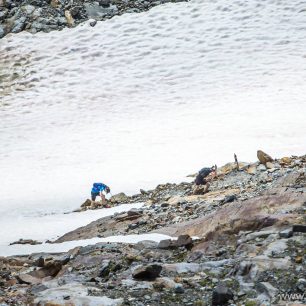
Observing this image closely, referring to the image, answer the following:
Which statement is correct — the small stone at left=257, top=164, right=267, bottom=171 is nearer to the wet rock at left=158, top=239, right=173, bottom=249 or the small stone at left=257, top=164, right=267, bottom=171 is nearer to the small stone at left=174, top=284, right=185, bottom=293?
the wet rock at left=158, top=239, right=173, bottom=249

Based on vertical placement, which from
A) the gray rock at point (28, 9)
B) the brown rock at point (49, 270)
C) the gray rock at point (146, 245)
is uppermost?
the gray rock at point (28, 9)

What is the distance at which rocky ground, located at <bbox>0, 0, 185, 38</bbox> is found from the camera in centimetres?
4462

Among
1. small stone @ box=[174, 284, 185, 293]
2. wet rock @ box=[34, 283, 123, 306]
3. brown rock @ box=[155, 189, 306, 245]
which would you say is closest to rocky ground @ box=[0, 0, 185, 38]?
brown rock @ box=[155, 189, 306, 245]

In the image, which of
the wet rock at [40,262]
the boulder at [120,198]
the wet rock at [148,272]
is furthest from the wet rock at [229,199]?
the boulder at [120,198]

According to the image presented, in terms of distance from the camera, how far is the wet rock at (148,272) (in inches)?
297

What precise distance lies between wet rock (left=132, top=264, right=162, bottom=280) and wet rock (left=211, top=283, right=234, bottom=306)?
1112mm

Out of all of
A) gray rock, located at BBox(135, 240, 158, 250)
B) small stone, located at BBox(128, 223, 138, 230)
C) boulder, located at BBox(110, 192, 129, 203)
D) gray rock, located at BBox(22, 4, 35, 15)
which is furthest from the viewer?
gray rock, located at BBox(22, 4, 35, 15)

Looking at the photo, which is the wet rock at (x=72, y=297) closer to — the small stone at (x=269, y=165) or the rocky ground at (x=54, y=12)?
the small stone at (x=269, y=165)

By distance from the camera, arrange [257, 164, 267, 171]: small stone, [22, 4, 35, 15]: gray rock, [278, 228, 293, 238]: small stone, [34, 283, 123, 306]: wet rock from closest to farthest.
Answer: [34, 283, 123, 306]: wet rock → [278, 228, 293, 238]: small stone → [257, 164, 267, 171]: small stone → [22, 4, 35, 15]: gray rock

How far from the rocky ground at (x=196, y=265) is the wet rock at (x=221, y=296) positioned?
0.01 metres

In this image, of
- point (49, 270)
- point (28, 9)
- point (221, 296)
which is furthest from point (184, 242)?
point (28, 9)

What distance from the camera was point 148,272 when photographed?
7566mm

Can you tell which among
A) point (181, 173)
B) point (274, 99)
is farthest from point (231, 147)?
point (274, 99)

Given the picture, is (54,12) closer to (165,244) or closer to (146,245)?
(146,245)
